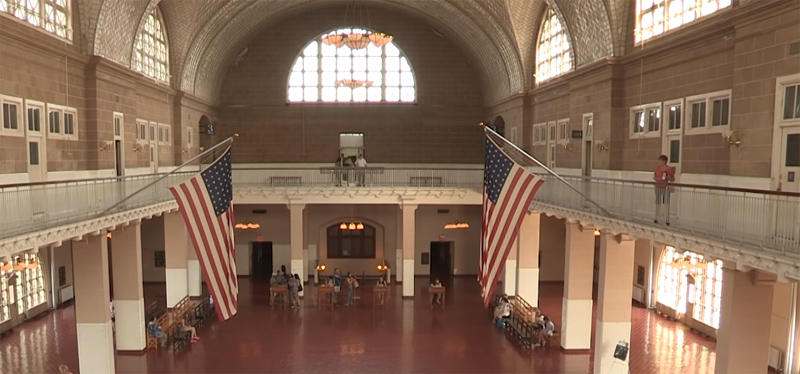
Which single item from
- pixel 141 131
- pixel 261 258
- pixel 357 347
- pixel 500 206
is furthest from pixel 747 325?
pixel 261 258

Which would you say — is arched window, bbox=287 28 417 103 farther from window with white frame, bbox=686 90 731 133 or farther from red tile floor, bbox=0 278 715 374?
window with white frame, bbox=686 90 731 133

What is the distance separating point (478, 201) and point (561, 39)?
7648mm

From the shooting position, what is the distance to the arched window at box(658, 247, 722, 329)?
18.5 meters

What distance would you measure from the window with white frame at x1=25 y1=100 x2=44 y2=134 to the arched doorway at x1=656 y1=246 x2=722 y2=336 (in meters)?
18.4

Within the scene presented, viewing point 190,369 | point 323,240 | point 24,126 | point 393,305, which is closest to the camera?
point 24,126

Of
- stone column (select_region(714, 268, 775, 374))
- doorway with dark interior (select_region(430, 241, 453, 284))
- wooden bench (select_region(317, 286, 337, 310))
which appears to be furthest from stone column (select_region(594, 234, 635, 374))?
doorway with dark interior (select_region(430, 241, 453, 284))

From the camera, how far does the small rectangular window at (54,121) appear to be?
15.6 m

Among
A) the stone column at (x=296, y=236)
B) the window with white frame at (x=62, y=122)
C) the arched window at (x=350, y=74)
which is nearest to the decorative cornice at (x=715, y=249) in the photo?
the stone column at (x=296, y=236)

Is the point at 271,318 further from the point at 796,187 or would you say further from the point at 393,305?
the point at 796,187

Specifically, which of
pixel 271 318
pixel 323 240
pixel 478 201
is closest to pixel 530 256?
pixel 478 201

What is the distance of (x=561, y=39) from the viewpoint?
21.6 meters

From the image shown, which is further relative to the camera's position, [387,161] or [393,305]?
[387,161]

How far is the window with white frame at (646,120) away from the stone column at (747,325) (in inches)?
237

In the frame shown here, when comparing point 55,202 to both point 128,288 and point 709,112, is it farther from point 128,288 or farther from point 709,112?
point 709,112
